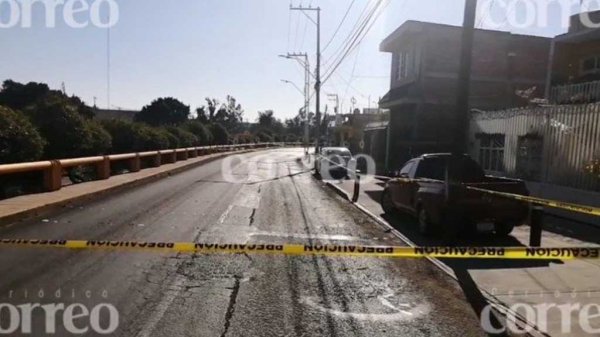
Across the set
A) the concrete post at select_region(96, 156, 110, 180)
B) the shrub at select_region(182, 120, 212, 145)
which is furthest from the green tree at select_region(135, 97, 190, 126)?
the concrete post at select_region(96, 156, 110, 180)

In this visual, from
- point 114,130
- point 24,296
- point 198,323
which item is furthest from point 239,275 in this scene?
point 114,130

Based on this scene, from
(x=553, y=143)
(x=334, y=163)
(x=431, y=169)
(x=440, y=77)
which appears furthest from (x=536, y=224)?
(x=440, y=77)

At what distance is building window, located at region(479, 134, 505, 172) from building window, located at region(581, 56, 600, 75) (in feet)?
24.3

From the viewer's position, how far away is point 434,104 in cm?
2833

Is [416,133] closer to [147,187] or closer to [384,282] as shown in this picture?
[147,187]

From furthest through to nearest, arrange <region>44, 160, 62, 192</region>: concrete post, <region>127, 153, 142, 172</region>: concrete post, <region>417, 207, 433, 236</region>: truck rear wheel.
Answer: <region>127, 153, 142, 172</region>: concrete post → <region>44, 160, 62, 192</region>: concrete post → <region>417, 207, 433, 236</region>: truck rear wheel

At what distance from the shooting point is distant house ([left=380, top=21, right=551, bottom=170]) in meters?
28.2

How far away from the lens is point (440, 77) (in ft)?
92.9

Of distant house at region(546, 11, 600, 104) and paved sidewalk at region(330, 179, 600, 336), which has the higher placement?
distant house at region(546, 11, 600, 104)

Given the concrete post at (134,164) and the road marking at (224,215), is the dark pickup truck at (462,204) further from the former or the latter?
the concrete post at (134,164)

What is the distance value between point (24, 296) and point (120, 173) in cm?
1636

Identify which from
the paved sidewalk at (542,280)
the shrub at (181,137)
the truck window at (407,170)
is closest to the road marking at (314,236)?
the paved sidewalk at (542,280)

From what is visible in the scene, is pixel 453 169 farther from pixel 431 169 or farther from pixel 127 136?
pixel 127 136

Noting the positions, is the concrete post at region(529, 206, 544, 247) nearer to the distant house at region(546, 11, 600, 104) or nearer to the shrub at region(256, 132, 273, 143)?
the distant house at region(546, 11, 600, 104)
